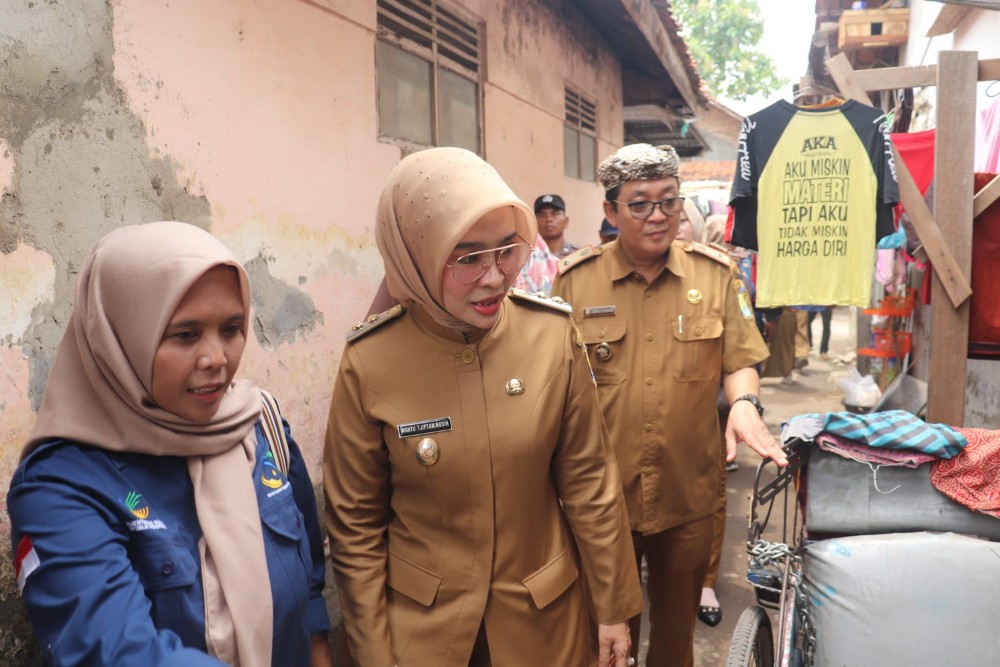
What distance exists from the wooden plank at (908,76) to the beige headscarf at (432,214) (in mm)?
2676

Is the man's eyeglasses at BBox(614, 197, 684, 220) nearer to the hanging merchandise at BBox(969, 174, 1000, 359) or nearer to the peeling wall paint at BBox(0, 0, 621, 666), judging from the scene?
the peeling wall paint at BBox(0, 0, 621, 666)

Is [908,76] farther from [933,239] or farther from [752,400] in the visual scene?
[752,400]

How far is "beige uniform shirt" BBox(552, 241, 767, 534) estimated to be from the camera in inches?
101

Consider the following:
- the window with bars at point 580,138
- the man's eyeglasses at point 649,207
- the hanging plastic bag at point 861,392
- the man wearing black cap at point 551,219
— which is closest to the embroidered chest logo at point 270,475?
the man's eyeglasses at point 649,207

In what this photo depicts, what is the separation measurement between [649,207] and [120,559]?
1.92m

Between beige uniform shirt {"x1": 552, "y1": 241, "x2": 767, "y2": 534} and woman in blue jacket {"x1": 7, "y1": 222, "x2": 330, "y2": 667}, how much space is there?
53.9 inches

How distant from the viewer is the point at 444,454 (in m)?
1.66

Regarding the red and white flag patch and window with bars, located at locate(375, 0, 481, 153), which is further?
window with bars, located at locate(375, 0, 481, 153)

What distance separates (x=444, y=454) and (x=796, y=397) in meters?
8.82

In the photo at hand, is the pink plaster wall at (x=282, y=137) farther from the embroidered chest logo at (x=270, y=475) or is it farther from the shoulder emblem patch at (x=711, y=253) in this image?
the shoulder emblem patch at (x=711, y=253)

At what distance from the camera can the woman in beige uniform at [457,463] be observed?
1.64 metres

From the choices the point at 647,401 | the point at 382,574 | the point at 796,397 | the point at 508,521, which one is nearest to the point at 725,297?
the point at 647,401

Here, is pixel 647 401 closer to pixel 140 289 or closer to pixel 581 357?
pixel 581 357

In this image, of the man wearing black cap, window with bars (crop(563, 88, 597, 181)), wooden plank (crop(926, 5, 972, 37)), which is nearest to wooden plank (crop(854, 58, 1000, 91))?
the man wearing black cap
